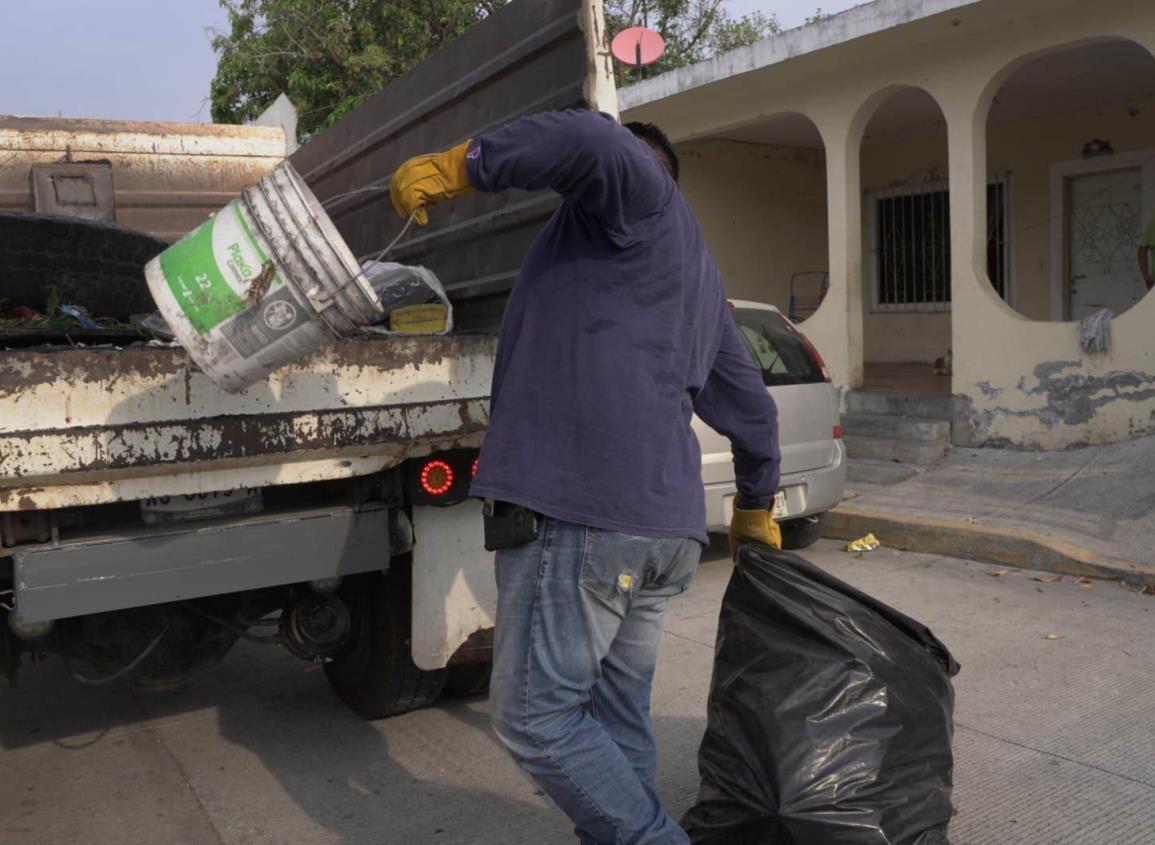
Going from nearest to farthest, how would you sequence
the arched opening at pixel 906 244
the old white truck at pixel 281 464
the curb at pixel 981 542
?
the old white truck at pixel 281 464
the curb at pixel 981 542
the arched opening at pixel 906 244

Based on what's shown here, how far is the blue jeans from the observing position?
2107mm

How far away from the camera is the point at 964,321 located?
8836 mm

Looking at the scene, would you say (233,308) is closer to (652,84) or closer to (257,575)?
(257,575)

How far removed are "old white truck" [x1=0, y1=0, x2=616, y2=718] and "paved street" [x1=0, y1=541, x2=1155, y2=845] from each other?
1.05ft

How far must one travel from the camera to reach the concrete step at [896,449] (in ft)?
27.9

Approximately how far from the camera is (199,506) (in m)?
3.02

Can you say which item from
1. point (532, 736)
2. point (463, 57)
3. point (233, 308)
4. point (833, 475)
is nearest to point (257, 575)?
point (233, 308)

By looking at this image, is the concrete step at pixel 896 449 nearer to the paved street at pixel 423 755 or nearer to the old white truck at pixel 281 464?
the paved street at pixel 423 755

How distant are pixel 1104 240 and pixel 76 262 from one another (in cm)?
1012

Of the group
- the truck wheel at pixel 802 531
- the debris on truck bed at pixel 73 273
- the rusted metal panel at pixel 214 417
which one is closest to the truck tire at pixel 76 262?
the debris on truck bed at pixel 73 273

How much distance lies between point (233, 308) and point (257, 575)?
92cm

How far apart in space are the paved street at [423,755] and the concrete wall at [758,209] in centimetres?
818

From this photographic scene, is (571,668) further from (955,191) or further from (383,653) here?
(955,191)

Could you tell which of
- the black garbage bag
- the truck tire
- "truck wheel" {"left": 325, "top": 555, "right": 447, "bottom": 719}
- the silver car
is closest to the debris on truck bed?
the truck tire
